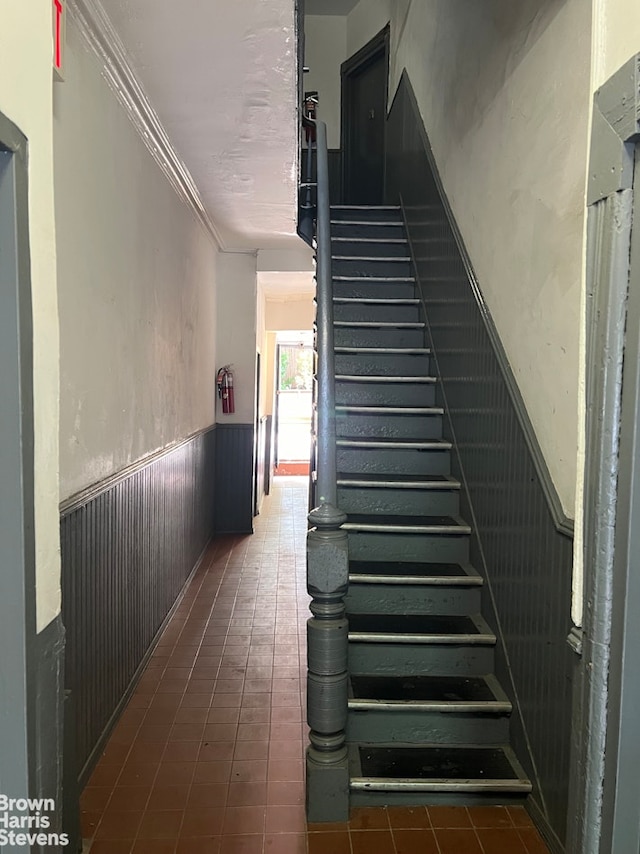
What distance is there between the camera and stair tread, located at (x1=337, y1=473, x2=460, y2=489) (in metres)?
2.94

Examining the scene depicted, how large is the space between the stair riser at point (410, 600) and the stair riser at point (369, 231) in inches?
116

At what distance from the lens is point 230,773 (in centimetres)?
226

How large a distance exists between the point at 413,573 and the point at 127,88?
2444 millimetres

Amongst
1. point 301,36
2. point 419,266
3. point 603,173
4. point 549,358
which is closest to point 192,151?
point 301,36

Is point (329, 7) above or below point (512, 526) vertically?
above

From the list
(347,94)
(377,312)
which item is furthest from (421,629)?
(347,94)

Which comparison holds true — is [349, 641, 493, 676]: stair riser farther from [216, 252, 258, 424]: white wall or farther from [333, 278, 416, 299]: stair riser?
[216, 252, 258, 424]: white wall

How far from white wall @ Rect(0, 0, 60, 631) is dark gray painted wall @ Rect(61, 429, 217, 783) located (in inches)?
35.3

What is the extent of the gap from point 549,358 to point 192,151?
2.42m

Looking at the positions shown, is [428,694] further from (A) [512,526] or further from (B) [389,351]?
(B) [389,351]

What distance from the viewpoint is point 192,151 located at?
3.35 m

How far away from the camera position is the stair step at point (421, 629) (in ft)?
7.80

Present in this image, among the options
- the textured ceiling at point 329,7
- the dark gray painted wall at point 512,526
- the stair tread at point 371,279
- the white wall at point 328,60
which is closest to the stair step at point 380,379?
the dark gray painted wall at point 512,526

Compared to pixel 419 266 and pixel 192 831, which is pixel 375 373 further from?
pixel 192 831
